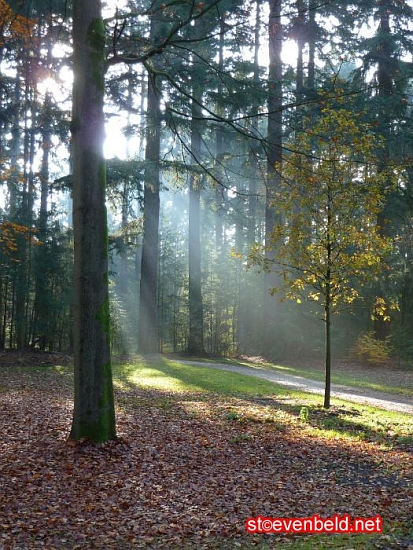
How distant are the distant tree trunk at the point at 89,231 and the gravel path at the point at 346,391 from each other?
706 cm

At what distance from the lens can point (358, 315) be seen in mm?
23516

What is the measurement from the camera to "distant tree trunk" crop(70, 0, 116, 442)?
6.93 m

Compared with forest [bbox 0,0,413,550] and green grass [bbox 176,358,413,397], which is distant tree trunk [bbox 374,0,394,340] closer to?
forest [bbox 0,0,413,550]

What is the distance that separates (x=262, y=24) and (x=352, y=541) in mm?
6783

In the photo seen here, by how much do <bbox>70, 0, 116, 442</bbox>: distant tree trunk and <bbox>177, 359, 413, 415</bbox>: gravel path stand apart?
7058mm

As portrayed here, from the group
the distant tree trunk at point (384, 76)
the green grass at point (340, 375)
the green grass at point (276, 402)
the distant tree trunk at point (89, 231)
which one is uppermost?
the distant tree trunk at point (384, 76)

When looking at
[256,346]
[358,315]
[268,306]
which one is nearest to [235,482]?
[268,306]

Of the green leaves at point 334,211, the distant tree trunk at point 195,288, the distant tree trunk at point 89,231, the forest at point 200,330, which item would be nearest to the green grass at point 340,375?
the forest at point 200,330

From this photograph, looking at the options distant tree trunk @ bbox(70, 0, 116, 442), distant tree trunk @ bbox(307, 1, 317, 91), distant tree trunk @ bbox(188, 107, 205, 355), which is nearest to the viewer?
distant tree trunk @ bbox(70, 0, 116, 442)

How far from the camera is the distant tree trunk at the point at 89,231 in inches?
273

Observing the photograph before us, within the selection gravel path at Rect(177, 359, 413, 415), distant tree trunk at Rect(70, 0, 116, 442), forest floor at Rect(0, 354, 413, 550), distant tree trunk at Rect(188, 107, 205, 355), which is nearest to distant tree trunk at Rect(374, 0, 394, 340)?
gravel path at Rect(177, 359, 413, 415)

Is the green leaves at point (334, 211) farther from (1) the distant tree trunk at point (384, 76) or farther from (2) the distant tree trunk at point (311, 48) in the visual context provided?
(2) the distant tree trunk at point (311, 48)

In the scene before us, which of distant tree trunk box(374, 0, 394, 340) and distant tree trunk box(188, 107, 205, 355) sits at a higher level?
distant tree trunk box(374, 0, 394, 340)

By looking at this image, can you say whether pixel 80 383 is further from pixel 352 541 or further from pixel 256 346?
pixel 256 346
